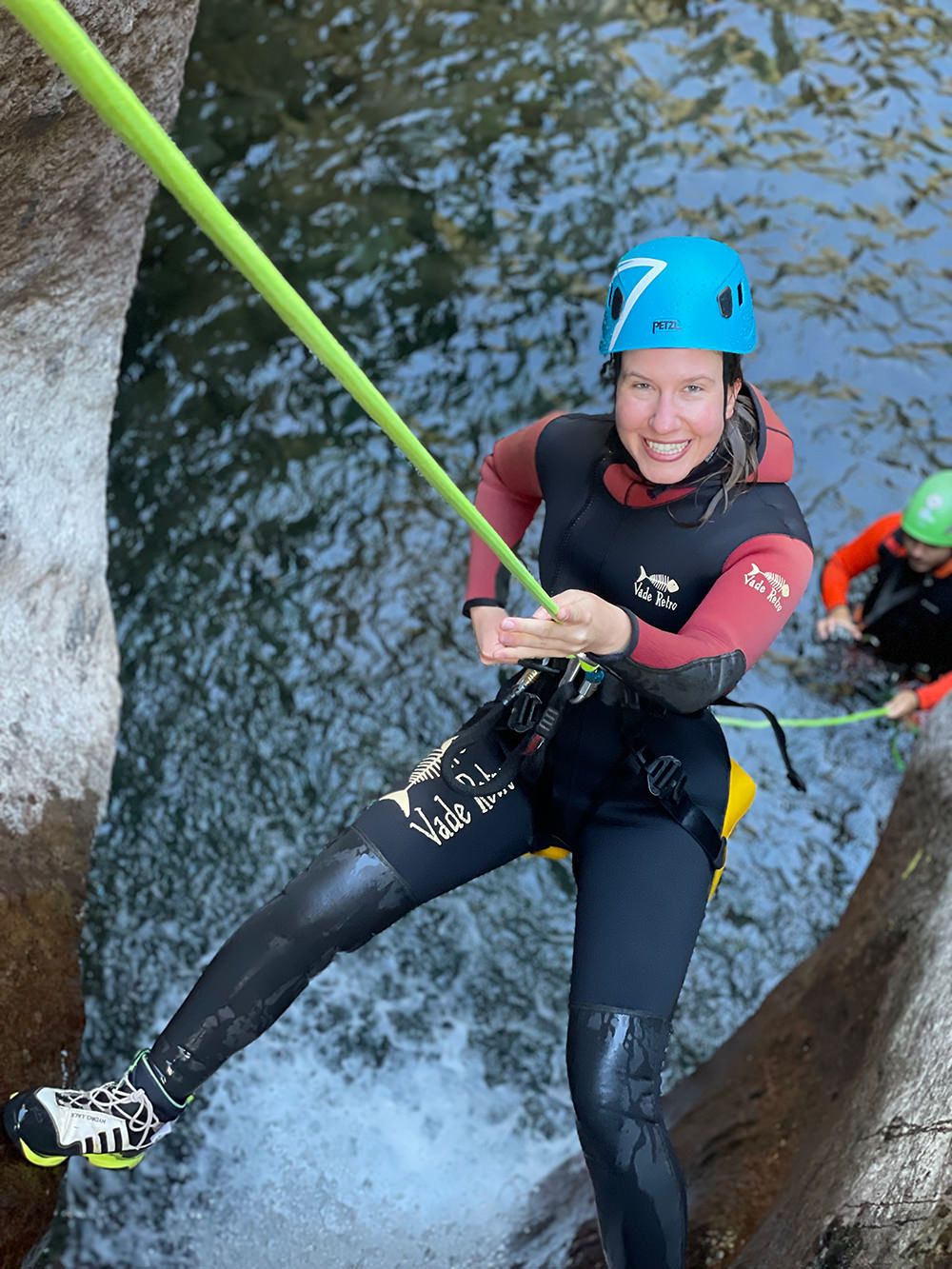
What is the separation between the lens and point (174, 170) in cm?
166

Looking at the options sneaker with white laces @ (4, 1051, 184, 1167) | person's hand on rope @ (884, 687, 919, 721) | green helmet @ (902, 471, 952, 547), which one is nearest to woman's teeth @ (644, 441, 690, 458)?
sneaker with white laces @ (4, 1051, 184, 1167)

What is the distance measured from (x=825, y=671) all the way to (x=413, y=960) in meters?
2.64

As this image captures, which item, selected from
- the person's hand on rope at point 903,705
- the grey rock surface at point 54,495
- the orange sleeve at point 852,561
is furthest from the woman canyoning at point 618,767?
the orange sleeve at point 852,561

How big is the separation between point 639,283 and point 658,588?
27.7 inches

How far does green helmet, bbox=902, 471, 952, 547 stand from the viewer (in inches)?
227

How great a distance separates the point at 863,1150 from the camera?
123 inches

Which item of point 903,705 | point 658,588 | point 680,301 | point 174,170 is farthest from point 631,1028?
point 903,705

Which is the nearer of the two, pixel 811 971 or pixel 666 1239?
pixel 666 1239

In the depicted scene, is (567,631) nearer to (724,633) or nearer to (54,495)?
(724,633)

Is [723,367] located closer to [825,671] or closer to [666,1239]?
[666,1239]

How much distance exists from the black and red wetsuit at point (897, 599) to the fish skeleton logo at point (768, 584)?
3.41 m

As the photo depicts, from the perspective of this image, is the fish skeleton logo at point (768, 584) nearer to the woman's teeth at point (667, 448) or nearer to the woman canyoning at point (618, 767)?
the woman canyoning at point (618, 767)

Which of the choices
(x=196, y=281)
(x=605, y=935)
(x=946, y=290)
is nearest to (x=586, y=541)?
(x=605, y=935)

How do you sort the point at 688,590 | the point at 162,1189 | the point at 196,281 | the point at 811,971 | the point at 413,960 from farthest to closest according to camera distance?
the point at 196,281 < the point at 413,960 < the point at 811,971 < the point at 162,1189 < the point at 688,590
